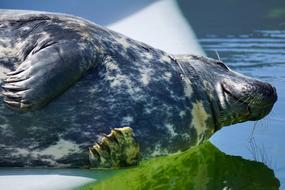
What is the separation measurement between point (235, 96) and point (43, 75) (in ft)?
3.15

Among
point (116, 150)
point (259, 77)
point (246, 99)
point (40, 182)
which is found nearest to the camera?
point (40, 182)

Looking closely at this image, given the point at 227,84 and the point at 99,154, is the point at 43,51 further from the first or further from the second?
the point at 227,84

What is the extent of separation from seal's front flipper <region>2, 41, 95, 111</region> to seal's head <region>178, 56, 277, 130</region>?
685 millimetres

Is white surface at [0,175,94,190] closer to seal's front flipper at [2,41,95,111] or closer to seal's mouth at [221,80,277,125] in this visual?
seal's front flipper at [2,41,95,111]

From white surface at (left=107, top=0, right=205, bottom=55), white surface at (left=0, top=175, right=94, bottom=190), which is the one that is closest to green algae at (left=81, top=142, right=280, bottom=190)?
white surface at (left=0, top=175, right=94, bottom=190)

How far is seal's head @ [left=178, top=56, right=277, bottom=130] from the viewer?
3.46 meters

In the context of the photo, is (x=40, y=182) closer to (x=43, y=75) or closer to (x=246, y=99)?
(x=43, y=75)

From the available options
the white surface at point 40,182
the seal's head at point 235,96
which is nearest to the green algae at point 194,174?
the white surface at point 40,182

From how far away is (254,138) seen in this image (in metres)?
3.60

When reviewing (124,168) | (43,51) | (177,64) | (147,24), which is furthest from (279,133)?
(147,24)

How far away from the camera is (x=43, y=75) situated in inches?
115

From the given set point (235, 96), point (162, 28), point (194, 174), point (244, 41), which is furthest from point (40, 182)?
point (244, 41)

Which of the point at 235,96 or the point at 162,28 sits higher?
the point at 235,96

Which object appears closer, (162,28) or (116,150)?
(116,150)
